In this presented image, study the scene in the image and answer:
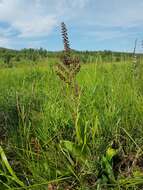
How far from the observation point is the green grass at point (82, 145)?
8.32ft

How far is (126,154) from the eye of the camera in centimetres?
276

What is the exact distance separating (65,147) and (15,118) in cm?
117

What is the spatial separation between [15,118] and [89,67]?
911 millimetres

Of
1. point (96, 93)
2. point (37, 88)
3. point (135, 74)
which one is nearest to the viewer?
point (96, 93)

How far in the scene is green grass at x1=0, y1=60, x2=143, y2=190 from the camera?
2.54 metres

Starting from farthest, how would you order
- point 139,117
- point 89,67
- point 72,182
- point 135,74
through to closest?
point 89,67, point 135,74, point 139,117, point 72,182

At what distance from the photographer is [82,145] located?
104 inches

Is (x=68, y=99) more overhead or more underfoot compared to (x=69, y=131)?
more overhead

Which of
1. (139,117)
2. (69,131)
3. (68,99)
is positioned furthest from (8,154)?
(139,117)

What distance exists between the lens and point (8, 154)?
2990mm

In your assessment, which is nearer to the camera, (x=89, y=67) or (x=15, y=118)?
(x=15, y=118)

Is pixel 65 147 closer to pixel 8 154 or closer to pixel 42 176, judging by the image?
pixel 42 176

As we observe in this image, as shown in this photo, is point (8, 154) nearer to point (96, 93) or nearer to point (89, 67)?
point (96, 93)

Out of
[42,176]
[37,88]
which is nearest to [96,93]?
[42,176]
